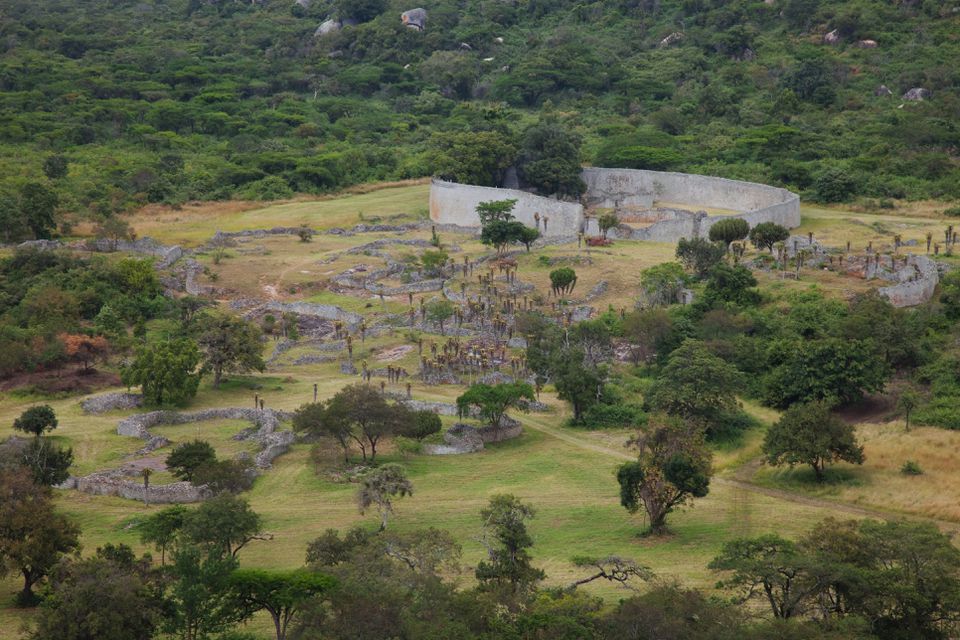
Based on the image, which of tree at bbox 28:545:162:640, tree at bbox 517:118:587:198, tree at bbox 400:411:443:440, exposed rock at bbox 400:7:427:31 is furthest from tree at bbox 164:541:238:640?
exposed rock at bbox 400:7:427:31

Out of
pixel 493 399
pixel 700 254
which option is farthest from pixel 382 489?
pixel 700 254

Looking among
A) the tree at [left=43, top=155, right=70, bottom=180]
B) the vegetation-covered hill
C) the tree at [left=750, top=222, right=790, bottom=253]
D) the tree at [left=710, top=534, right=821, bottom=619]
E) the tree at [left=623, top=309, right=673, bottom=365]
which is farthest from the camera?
the tree at [left=43, top=155, right=70, bottom=180]

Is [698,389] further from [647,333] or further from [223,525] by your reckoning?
[223,525]

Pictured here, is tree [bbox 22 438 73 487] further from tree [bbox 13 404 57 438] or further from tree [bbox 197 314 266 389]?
tree [bbox 197 314 266 389]

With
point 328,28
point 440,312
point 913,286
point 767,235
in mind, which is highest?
point 328,28

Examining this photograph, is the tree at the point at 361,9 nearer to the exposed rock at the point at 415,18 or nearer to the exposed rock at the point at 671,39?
the exposed rock at the point at 415,18

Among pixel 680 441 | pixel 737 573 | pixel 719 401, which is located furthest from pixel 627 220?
pixel 737 573

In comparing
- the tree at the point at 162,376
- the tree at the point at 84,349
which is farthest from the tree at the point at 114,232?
the tree at the point at 162,376
